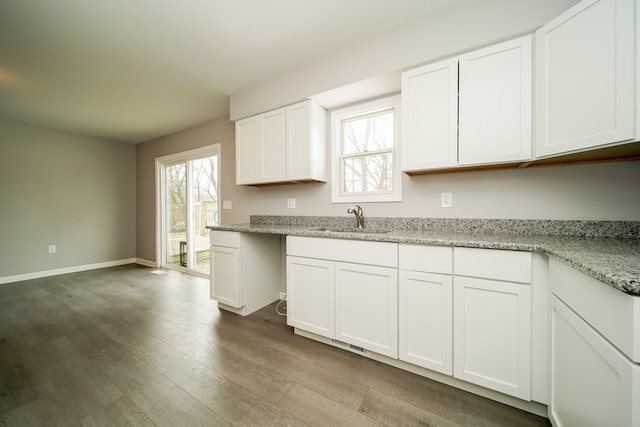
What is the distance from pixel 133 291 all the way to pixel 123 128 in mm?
2786

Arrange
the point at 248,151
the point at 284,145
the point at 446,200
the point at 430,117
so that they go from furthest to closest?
the point at 248,151 → the point at 284,145 → the point at 446,200 → the point at 430,117

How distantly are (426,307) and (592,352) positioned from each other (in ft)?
2.31

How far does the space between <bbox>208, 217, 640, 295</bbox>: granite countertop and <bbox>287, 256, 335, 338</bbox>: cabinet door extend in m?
0.27

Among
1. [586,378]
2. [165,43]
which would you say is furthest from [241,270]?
[586,378]

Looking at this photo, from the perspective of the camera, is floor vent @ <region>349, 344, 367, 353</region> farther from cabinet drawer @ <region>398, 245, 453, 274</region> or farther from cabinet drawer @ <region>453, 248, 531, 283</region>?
cabinet drawer @ <region>453, 248, 531, 283</region>

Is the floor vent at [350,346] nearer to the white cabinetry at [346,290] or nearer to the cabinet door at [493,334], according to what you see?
the white cabinetry at [346,290]

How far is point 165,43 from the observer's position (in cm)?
198

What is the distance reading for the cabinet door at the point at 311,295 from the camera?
1826mm

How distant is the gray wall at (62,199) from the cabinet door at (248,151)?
3589 millimetres

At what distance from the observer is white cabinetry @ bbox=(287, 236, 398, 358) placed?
1586 millimetres

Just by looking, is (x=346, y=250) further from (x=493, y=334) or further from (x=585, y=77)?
(x=585, y=77)

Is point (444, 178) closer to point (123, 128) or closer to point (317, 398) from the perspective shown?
point (317, 398)

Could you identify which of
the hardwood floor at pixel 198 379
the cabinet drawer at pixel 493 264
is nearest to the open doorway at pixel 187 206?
the hardwood floor at pixel 198 379

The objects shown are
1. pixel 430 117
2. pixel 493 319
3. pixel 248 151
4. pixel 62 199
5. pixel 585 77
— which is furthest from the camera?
pixel 62 199
